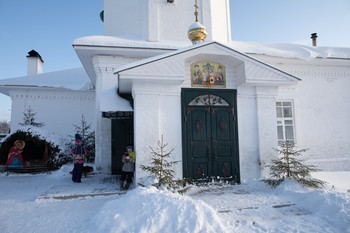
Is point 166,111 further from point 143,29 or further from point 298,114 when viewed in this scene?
point 298,114

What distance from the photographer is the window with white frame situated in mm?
9516

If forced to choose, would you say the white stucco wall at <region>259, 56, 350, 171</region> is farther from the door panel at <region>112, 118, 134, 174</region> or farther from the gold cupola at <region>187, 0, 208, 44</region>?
the door panel at <region>112, 118, 134, 174</region>

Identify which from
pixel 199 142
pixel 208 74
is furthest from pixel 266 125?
pixel 208 74

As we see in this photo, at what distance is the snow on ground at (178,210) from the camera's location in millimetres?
3730

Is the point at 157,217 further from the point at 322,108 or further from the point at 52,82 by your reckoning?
the point at 52,82

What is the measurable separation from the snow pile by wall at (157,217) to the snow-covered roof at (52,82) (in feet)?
32.3

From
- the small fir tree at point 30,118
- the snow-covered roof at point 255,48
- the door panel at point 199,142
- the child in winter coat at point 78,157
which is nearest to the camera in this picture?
the door panel at point 199,142

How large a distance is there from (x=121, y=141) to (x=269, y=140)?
540cm

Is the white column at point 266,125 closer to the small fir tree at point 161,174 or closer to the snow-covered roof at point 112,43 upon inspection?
the small fir tree at point 161,174

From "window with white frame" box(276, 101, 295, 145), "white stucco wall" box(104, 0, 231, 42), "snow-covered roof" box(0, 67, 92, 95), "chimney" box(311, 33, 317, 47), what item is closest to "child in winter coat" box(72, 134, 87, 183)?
"white stucco wall" box(104, 0, 231, 42)

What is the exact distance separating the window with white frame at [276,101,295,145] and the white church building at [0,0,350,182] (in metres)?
0.04

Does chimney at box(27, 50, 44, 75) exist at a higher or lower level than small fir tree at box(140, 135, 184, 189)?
higher

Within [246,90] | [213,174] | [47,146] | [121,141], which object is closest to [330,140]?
[246,90]

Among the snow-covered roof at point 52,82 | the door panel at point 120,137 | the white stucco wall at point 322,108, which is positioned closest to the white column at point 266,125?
the white stucco wall at point 322,108
